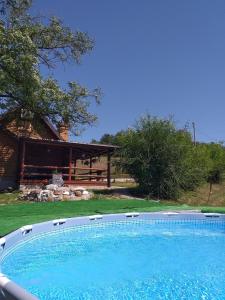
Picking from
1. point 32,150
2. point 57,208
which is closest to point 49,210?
point 57,208

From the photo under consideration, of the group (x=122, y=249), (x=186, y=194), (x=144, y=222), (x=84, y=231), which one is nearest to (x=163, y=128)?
(x=186, y=194)

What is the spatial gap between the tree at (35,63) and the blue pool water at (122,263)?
994 centimetres

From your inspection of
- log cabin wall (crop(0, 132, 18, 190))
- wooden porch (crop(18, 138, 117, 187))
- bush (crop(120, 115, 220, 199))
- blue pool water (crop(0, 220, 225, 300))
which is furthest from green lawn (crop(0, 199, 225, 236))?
log cabin wall (crop(0, 132, 18, 190))

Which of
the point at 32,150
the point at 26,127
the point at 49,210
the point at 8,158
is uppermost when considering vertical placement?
the point at 26,127

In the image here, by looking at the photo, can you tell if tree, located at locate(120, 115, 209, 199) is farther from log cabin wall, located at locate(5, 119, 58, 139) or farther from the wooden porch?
log cabin wall, located at locate(5, 119, 58, 139)

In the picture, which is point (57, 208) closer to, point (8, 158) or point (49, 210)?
point (49, 210)

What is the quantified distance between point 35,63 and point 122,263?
13020mm

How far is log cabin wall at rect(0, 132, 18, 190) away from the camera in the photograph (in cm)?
2398

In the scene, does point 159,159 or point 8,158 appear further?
point 8,158

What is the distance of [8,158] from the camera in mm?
24359

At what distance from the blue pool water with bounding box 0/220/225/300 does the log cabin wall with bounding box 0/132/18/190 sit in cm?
1278

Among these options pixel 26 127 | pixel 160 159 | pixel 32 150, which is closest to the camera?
pixel 160 159

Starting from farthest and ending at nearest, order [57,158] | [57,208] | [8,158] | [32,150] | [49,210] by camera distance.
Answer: [57,158], [32,150], [8,158], [57,208], [49,210]

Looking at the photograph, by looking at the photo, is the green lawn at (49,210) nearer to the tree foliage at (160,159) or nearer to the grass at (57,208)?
the grass at (57,208)
